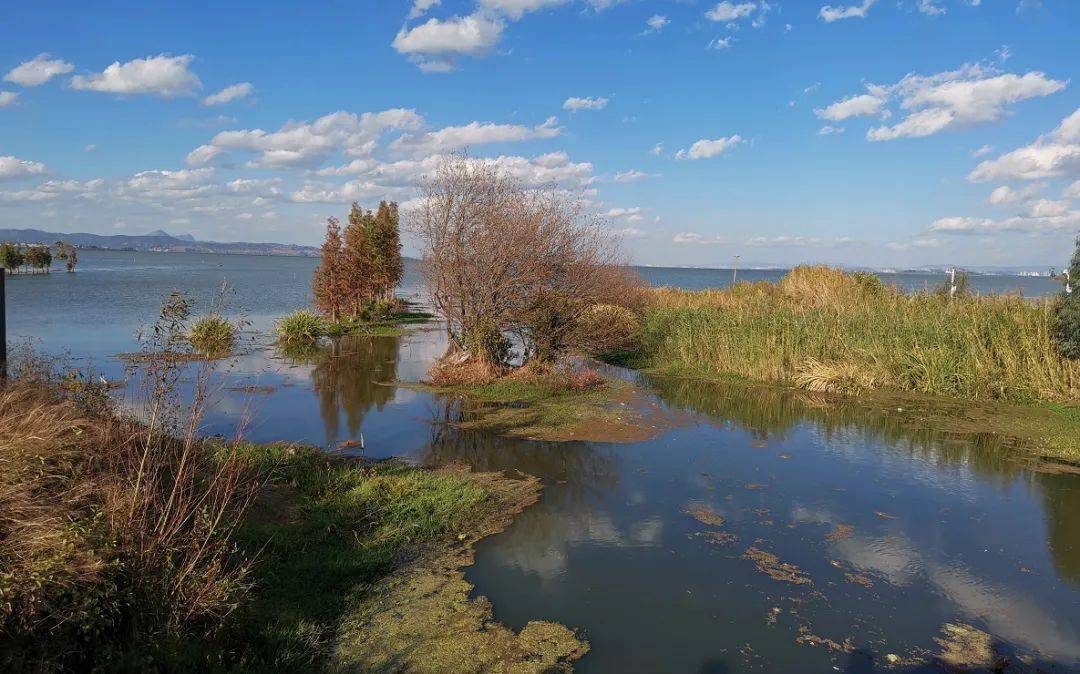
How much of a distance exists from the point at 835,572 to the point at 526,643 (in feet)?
11.0

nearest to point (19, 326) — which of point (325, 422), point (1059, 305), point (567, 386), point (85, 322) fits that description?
point (85, 322)

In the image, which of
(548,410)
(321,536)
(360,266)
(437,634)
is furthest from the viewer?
(360,266)

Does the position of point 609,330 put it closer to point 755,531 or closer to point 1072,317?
point 1072,317

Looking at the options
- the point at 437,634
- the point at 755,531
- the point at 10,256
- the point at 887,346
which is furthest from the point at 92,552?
the point at 10,256

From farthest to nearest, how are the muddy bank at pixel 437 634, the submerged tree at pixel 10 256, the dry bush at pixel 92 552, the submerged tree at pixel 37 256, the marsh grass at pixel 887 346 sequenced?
1. the submerged tree at pixel 37 256
2. the submerged tree at pixel 10 256
3. the marsh grass at pixel 887 346
4. the muddy bank at pixel 437 634
5. the dry bush at pixel 92 552

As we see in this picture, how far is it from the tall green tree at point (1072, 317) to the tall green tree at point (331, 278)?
22320mm

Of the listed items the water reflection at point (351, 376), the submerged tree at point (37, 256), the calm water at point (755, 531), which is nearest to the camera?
the calm water at point (755, 531)

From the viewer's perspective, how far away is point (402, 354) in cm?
2106

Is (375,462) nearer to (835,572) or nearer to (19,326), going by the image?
(835,572)

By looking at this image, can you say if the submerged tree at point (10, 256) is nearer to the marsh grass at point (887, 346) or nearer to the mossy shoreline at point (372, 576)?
the marsh grass at point (887, 346)

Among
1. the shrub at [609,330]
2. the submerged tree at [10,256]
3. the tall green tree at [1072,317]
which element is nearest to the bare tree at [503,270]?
the shrub at [609,330]

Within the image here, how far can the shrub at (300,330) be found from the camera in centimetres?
2259

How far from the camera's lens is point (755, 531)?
794 centimetres

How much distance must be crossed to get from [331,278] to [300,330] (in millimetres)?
4535
